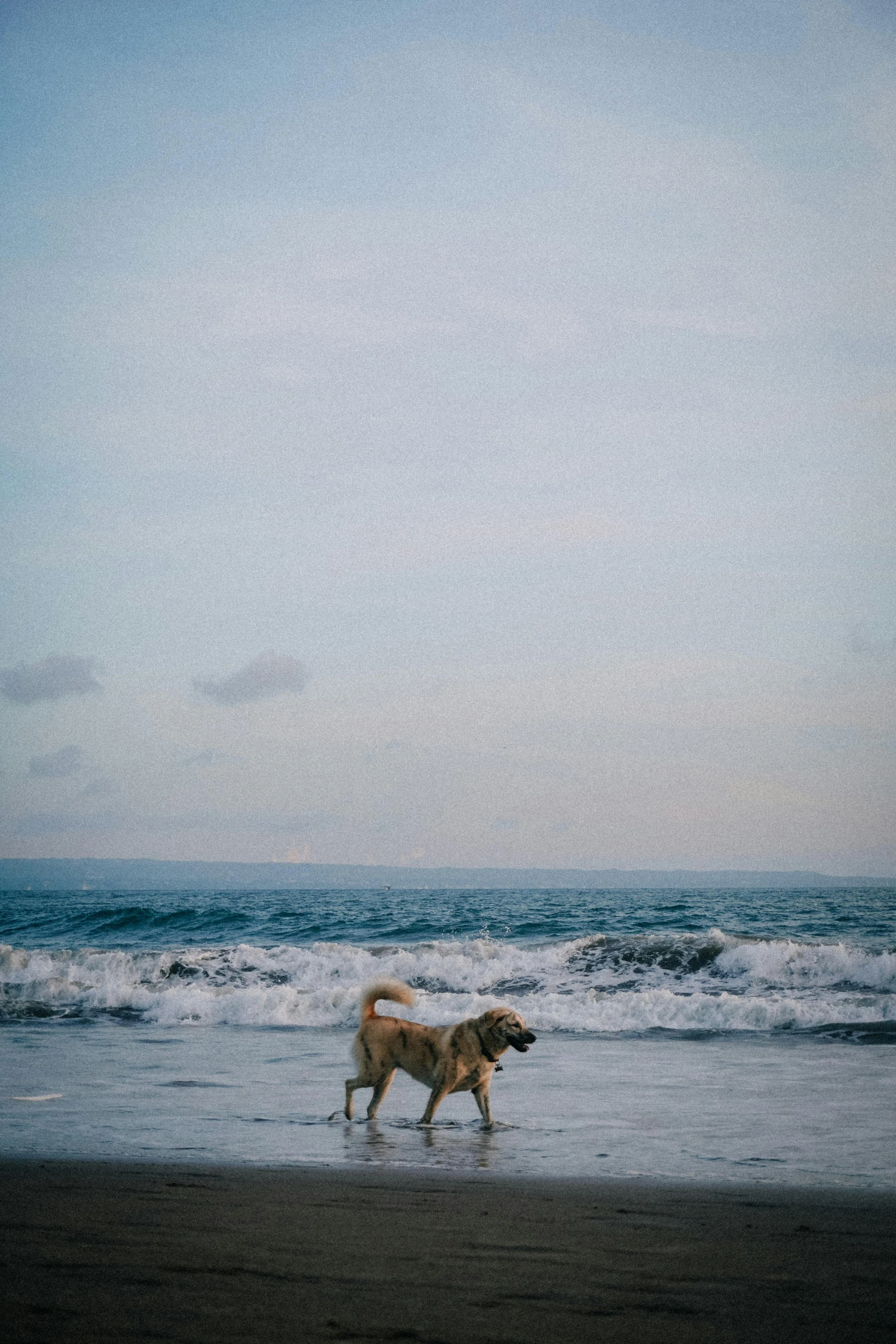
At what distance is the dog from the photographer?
7.99 metres

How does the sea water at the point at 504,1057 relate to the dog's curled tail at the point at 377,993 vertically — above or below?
below

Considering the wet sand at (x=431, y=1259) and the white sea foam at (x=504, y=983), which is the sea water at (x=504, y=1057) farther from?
the wet sand at (x=431, y=1259)

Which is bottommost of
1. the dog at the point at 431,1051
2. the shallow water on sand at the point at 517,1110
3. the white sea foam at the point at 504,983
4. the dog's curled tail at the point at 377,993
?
the white sea foam at the point at 504,983

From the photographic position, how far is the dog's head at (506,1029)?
26.3 feet

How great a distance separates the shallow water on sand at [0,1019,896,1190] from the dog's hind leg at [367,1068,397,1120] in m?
0.10

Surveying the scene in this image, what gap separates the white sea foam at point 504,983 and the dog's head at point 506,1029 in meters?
6.40

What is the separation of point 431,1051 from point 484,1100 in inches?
22.2

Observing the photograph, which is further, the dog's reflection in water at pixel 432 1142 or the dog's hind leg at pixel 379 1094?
the dog's hind leg at pixel 379 1094

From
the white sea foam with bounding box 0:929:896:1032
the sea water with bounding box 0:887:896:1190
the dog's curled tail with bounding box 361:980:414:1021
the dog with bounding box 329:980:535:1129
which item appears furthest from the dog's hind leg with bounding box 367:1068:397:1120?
the white sea foam with bounding box 0:929:896:1032

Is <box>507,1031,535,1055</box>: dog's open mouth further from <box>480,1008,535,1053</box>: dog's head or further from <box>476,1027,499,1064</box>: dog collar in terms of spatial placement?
<box>476,1027,499,1064</box>: dog collar

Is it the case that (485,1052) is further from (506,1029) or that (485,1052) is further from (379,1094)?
(379,1094)

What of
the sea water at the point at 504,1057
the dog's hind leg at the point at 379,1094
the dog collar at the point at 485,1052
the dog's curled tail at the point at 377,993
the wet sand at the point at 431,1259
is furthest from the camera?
the dog's curled tail at the point at 377,993

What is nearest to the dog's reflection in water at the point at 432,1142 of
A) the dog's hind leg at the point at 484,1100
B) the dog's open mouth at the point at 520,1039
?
the dog's hind leg at the point at 484,1100

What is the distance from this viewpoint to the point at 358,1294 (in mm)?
3701
